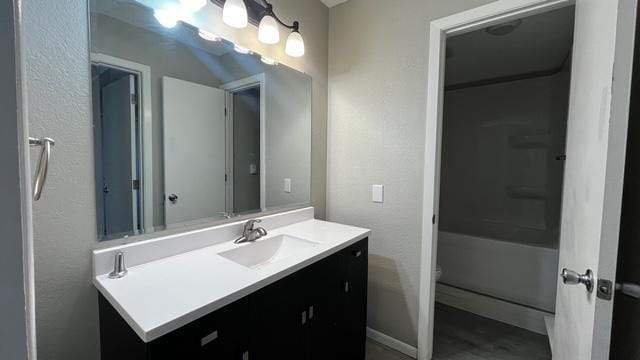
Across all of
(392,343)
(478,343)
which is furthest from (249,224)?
(478,343)

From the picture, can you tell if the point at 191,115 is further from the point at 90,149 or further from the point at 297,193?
the point at 297,193

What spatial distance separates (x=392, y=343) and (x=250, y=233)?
1222 mm

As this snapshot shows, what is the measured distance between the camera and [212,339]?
2.67ft

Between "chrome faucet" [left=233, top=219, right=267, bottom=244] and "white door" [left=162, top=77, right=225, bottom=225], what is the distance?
160mm

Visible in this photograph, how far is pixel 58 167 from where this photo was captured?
0.90 meters

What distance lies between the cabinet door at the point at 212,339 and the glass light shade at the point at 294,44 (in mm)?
1402

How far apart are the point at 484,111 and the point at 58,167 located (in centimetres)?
361

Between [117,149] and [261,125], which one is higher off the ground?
[261,125]

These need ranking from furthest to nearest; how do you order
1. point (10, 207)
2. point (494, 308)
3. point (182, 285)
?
point (494, 308) < point (182, 285) < point (10, 207)

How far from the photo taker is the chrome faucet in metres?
1.40

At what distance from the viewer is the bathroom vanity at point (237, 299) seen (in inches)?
30.0

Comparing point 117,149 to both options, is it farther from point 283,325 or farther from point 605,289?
→ point 605,289

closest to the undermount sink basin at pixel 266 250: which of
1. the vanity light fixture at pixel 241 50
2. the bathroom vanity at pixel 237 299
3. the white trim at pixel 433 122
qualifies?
the bathroom vanity at pixel 237 299

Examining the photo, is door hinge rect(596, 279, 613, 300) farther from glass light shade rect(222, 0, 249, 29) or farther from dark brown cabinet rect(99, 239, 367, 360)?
glass light shade rect(222, 0, 249, 29)
